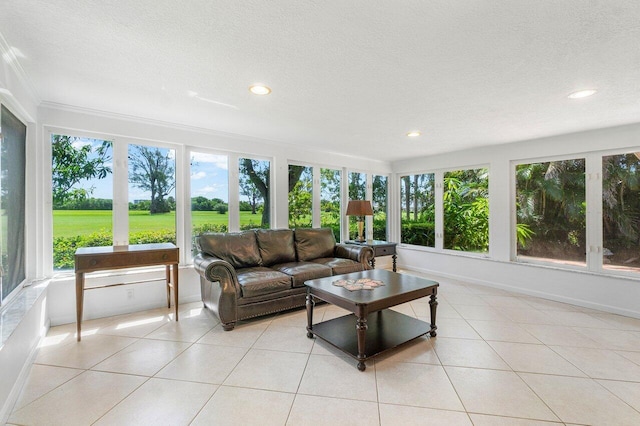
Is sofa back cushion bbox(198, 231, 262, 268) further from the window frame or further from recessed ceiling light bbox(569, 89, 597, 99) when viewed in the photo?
the window frame

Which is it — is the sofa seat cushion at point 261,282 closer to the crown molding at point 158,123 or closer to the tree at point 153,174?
the tree at point 153,174

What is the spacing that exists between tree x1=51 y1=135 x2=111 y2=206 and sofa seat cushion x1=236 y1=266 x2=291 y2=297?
1925 mm

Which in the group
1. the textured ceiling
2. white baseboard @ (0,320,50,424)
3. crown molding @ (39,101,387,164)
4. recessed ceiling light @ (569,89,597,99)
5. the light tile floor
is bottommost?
the light tile floor

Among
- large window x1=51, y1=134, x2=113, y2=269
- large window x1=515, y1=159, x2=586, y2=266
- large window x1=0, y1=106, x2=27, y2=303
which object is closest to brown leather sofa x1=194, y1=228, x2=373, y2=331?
large window x1=51, y1=134, x2=113, y2=269

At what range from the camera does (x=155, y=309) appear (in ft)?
11.1

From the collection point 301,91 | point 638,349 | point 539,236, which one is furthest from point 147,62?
point 539,236

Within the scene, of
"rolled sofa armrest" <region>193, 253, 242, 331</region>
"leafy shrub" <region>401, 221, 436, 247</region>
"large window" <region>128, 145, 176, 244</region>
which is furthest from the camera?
"leafy shrub" <region>401, 221, 436, 247</region>

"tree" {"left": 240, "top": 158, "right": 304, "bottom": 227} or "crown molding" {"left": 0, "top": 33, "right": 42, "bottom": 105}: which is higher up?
"crown molding" {"left": 0, "top": 33, "right": 42, "bottom": 105}

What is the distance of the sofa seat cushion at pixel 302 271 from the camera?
3.29 meters

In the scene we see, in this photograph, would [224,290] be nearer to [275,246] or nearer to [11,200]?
[275,246]

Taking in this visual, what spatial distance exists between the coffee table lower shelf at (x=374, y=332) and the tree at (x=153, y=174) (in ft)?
8.02

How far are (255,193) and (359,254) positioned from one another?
1.79m

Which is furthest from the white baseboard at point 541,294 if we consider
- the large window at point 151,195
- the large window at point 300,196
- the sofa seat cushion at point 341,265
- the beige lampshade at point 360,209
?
the large window at point 151,195

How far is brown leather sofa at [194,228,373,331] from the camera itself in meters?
2.88
